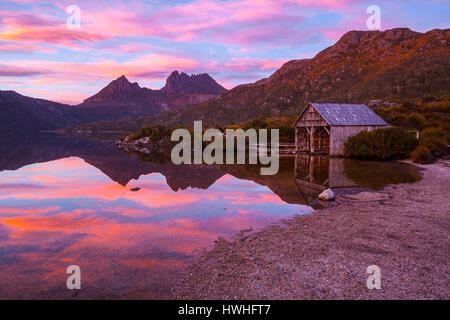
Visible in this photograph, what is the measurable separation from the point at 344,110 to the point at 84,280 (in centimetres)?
3495

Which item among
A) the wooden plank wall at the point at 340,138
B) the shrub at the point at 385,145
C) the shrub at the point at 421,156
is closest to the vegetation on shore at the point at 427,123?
the shrub at the point at 421,156

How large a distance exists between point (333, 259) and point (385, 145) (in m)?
27.3

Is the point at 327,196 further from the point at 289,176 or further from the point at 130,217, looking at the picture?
the point at 130,217

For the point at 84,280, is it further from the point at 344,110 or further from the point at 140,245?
the point at 344,110

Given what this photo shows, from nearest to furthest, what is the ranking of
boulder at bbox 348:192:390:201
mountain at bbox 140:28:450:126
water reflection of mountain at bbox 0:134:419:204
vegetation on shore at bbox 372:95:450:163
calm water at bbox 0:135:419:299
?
calm water at bbox 0:135:419:299, boulder at bbox 348:192:390:201, water reflection of mountain at bbox 0:134:419:204, vegetation on shore at bbox 372:95:450:163, mountain at bbox 140:28:450:126

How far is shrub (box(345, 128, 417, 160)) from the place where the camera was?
3156cm

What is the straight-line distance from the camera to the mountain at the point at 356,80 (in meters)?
90.8

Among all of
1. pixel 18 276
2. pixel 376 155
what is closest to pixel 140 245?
pixel 18 276

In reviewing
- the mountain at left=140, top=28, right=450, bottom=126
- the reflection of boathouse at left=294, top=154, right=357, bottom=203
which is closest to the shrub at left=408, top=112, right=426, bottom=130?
the reflection of boathouse at left=294, top=154, right=357, bottom=203

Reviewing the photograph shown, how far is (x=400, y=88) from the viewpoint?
88.9 meters

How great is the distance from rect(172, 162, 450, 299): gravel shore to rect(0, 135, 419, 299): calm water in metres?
0.91

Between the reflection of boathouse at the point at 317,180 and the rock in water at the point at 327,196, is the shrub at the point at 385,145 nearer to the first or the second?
the reflection of boathouse at the point at 317,180

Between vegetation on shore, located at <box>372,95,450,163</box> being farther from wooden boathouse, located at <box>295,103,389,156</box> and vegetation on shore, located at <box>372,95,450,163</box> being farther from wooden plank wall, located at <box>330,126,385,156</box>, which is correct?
wooden plank wall, located at <box>330,126,385,156</box>

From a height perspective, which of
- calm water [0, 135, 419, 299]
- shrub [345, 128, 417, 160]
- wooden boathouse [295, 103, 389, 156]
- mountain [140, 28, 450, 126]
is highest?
mountain [140, 28, 450, 126]
